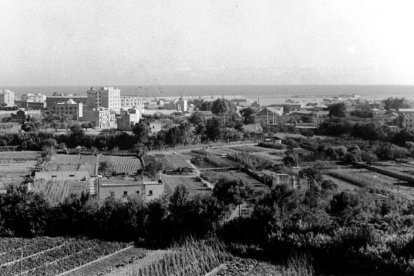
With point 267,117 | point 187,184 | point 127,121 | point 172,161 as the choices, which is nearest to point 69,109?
point 127,121

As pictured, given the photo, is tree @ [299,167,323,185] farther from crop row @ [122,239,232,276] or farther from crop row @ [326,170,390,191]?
crop row @ [122,239,232,276]

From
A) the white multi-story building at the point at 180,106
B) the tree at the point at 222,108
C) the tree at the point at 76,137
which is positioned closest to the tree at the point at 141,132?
the tree at the point at 76,137

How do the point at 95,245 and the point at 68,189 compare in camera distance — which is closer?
the point at 95,245

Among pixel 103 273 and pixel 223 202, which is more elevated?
pixel 223 202

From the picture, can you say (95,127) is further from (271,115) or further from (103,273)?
(103,273)

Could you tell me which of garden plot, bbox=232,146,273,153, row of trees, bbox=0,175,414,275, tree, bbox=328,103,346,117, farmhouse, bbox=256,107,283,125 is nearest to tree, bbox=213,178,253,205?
row of trees, bbox=0,175,414,275

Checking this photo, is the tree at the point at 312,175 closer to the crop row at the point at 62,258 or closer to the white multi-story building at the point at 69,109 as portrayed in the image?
the crop row at the point at 62,258

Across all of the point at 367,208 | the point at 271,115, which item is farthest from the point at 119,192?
the point at 271,115
